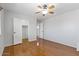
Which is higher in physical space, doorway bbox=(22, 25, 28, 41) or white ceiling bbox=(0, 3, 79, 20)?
white ceiling bbox=(0, 3, 79, 20)

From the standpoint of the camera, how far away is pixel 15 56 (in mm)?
1891

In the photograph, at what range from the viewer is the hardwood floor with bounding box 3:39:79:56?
6.32 feet

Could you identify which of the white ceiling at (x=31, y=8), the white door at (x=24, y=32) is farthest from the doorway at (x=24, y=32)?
the white ceiling at (x=31, y=8)

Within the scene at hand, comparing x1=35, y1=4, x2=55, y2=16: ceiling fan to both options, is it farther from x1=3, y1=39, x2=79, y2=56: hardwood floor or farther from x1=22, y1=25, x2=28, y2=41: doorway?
x1=3, y1=39, x2=79, y2=56: hardwood floor

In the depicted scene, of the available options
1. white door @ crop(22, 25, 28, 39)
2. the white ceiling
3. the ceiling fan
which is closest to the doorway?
white door @ crop(22, 25, 28, 39)

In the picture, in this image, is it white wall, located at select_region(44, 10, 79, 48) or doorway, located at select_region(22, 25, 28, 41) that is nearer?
white wall, located at select_region(44, 10, 79, 48)

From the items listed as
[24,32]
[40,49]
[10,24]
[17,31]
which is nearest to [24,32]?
[24,32]

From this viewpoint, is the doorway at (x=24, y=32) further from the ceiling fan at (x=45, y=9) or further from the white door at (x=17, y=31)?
the ceiling fan at (x=45, y=9)

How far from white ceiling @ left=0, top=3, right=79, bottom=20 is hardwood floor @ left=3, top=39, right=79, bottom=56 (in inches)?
21.8

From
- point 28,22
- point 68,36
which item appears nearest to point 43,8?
point 28,22

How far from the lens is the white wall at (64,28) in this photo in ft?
6.31

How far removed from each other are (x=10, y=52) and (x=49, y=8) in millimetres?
1115

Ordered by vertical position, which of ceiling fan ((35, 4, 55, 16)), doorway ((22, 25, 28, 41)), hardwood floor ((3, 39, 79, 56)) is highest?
ceiling fan ((35, 4, 55, 16))

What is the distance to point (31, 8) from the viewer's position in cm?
193
